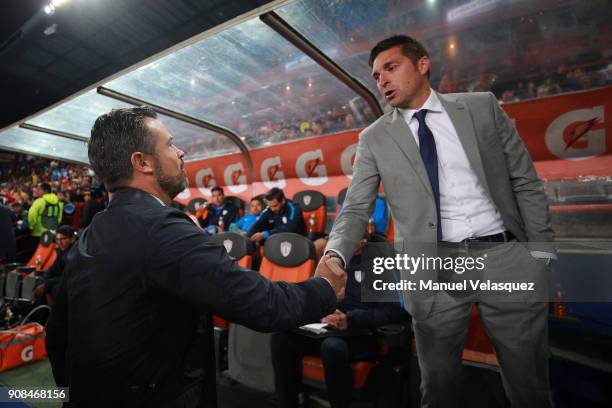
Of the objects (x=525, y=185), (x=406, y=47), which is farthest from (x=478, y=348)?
(x=406, y=47)

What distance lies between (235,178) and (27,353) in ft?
15.7

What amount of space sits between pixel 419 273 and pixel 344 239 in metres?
0.35

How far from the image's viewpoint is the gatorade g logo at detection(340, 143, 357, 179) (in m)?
5.36

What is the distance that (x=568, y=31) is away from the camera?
2.96 metres

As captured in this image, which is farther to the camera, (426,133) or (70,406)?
(426,133)

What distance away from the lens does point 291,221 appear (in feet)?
16.6

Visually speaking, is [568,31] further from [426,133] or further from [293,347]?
[293,347]

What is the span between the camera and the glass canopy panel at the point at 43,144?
679cm

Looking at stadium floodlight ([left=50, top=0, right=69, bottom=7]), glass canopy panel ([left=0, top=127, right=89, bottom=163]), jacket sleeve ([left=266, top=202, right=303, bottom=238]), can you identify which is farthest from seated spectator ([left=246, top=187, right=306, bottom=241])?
glass canopy panel ([left=0, top=127, right=89, bottom=163])

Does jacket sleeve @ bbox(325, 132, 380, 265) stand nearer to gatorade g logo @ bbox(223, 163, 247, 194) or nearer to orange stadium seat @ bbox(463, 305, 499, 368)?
orange stadium seat @ bbox(463, 305, 499, 368)

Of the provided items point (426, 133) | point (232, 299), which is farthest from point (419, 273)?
point (232, 299)

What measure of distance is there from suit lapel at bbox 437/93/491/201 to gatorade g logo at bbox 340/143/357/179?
3.89 m

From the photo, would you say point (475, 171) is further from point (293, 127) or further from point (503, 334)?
point (293, 127)

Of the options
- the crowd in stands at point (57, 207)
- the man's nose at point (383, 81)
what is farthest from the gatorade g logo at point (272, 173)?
the man's nose at point (383, 81)
